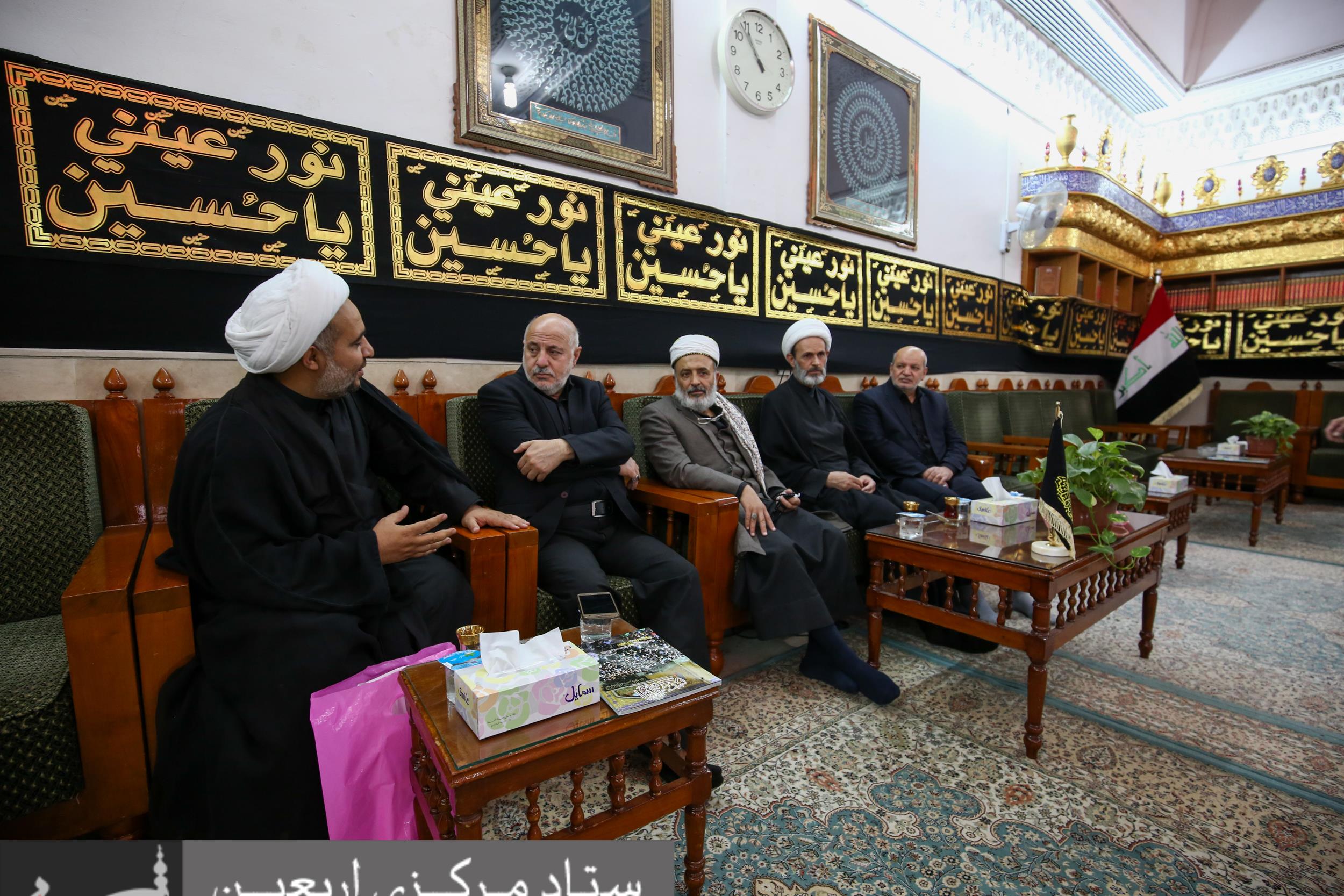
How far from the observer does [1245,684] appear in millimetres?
2176

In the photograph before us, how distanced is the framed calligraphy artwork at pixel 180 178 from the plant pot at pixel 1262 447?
5711mm

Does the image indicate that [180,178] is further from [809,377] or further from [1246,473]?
[1246,473]

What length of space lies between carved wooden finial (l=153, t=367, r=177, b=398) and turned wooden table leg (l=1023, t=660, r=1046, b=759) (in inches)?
102

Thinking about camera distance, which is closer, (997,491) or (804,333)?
(997,491)

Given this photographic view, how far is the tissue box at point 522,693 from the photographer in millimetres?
963

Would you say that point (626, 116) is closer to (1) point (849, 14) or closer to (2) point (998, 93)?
(1) point (849, 14)

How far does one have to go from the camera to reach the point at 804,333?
3.10 metres

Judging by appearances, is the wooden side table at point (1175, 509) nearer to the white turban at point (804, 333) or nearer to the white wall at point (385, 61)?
the white turban at point (804, 333)

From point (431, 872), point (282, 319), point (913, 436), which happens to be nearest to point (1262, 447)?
point (913, 436)

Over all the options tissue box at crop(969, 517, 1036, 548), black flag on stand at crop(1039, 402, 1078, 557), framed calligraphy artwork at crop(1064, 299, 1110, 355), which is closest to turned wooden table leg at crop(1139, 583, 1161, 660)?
tissue box at crop(969, 517, 1036, 548)

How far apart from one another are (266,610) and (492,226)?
1.67 meters

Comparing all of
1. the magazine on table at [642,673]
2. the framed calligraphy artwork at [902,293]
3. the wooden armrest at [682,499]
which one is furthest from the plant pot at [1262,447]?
the magazine on table at [642,673]

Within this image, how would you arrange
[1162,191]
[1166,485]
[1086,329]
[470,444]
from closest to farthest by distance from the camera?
1. [470,444]
2. [1166,485]
3. [1086,329]
4. [1162,191]

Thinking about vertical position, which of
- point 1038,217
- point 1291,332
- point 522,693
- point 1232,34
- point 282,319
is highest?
point 1232,34
